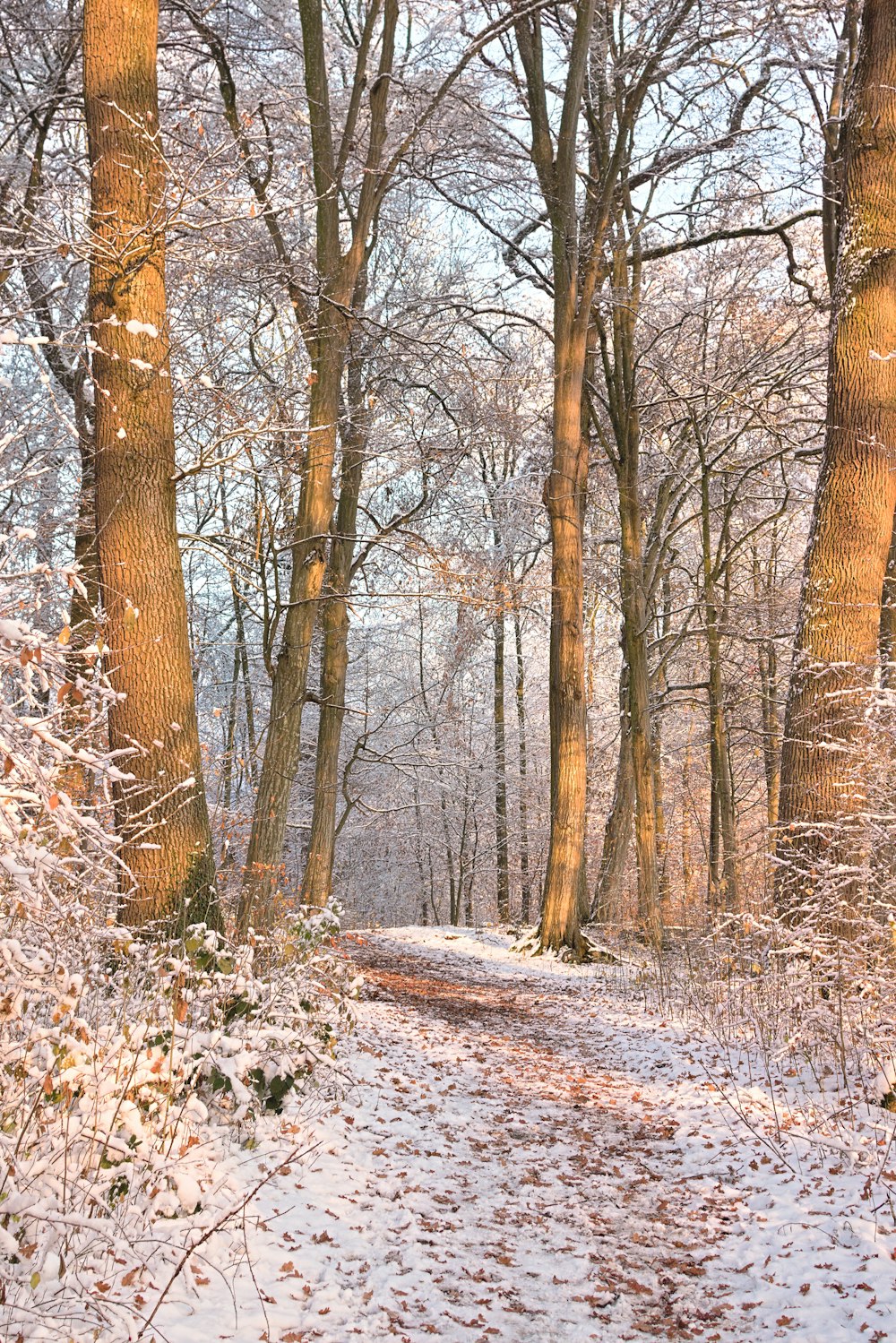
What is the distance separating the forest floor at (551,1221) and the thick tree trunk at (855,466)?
6.56 ft

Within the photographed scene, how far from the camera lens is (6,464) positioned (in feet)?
30.7

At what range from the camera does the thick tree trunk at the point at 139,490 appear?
518 cm

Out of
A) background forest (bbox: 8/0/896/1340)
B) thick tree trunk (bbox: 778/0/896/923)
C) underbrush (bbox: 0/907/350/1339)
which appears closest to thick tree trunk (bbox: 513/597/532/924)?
background forest (bbox: 8/0/896/1340)

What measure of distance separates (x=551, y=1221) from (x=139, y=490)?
13.8 feet

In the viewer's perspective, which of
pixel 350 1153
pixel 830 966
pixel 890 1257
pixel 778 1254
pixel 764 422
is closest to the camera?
pixel 890 1257

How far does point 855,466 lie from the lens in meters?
6.70

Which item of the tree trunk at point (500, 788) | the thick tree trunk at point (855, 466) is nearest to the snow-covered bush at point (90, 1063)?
the thick tree trunk at point (855, 466)

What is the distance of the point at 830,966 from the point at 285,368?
325 inches

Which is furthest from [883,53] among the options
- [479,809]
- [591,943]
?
[479,809]

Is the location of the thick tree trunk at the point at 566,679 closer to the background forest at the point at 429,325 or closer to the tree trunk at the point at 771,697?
the background forest at the point at 429,325

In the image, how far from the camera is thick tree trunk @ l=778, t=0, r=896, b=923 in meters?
6.52

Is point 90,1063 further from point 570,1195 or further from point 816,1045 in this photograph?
point 816,1045

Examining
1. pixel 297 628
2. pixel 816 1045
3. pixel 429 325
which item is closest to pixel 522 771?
pixel 429 325

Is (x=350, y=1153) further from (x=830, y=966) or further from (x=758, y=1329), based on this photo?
(x=830, y=966)
